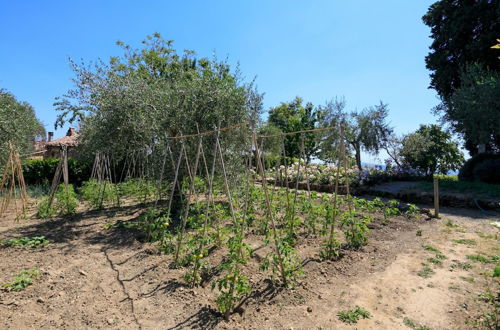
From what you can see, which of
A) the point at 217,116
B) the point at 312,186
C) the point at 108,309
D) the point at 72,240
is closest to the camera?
the point at 108,309

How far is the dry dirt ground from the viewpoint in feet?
10.2

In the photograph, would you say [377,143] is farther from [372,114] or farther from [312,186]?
[312,186]

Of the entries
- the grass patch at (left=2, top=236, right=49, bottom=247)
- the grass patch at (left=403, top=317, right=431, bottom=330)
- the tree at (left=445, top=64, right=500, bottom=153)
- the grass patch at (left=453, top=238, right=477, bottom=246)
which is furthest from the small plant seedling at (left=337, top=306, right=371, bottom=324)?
the tree at (left=445, top=64, right=500, bottom=153)

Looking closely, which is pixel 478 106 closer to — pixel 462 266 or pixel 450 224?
pixel 450 224

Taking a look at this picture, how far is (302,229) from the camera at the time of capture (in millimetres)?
6344

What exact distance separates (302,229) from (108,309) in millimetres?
4116

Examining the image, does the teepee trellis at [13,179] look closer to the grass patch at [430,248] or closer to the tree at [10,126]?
the tree at [10,126]

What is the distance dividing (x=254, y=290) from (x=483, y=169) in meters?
14.7

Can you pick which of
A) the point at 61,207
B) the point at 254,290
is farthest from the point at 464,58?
the point at 61,207

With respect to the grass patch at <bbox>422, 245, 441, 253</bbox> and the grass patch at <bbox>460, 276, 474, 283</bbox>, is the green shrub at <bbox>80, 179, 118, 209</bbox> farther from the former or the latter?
the grass patch at <bbox>460, 276, 474, 283</bbox>

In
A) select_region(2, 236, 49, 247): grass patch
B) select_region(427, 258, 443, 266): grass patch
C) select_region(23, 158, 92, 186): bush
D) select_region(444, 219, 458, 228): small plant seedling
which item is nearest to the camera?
select_region(427, 258, 443, 266): grass patch

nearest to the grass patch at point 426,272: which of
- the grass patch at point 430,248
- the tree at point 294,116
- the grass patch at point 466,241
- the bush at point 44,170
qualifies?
the grass patch at point 430,248

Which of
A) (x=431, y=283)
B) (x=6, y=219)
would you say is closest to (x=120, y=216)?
(x=6, y=219)

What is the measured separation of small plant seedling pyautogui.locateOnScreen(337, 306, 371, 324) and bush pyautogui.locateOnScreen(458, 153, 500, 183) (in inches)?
548
